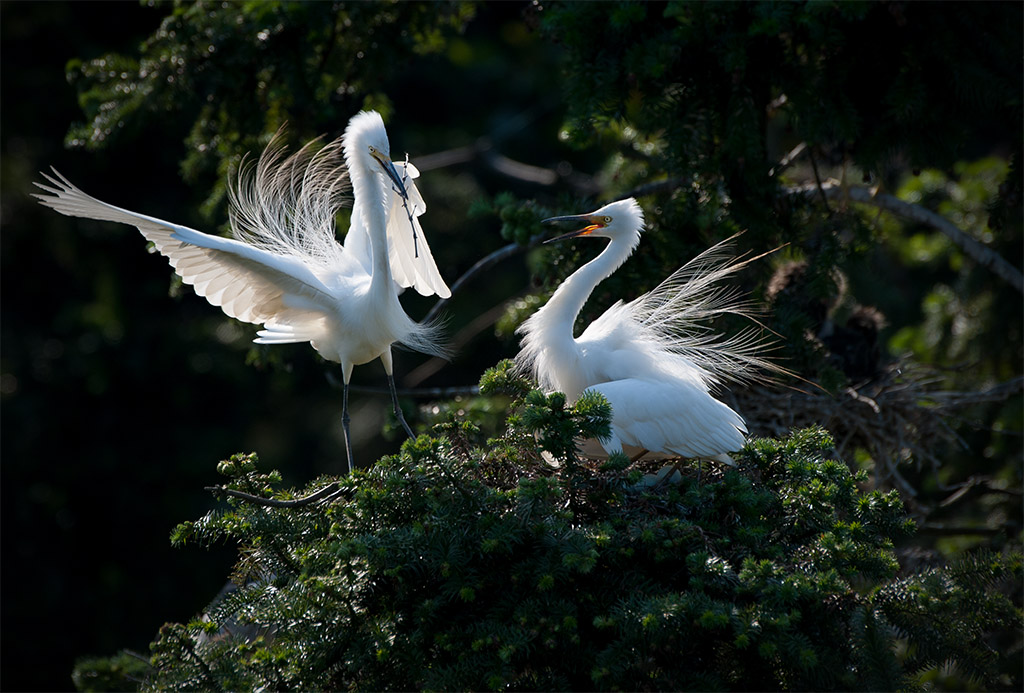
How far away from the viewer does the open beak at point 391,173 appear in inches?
144

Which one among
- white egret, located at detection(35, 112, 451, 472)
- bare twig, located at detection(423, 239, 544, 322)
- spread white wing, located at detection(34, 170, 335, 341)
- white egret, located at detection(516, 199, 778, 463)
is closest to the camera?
spread white wing, located at detection(34, 170, 335, 341)

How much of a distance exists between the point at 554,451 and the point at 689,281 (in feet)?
5.57

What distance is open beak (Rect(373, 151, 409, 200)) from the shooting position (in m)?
3.67

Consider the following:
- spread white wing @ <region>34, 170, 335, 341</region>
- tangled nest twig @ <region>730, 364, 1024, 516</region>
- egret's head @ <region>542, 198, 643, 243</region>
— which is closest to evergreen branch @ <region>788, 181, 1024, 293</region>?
tangled nest twig @ <region>730, 364, 1024, 516</region>

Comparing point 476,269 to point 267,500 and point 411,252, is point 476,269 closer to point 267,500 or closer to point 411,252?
point 411,252

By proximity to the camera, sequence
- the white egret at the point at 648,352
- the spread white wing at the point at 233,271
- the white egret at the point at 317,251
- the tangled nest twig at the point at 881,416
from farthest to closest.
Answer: the tangled nest twig at the point at 881,416 < the white egret at the point at 648,352 < the white egret at the point at 317,251 < the spread white wing at the point at 233,271

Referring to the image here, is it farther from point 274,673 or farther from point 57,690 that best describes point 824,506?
point 57,690

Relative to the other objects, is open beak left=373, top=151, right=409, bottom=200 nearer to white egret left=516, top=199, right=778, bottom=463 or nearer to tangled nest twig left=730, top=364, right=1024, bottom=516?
white egret left=516, top=199, right=778, bottom=463

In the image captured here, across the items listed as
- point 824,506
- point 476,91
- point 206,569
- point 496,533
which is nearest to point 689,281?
point 824,506

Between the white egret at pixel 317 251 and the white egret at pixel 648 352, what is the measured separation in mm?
671

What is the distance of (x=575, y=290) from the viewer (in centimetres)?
392

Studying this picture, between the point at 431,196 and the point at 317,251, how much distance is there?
5.02m

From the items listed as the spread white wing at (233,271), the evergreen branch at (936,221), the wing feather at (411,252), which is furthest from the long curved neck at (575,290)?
the evergreen branch at (936,221)

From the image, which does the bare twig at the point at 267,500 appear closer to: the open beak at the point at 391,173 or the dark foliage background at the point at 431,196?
the open beak at the point at 391,173
